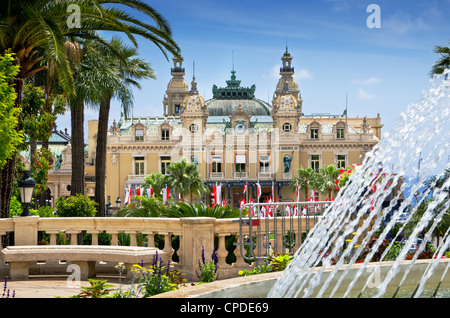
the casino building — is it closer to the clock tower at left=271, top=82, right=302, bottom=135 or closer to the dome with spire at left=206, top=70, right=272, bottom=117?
the clock tower at left=271, top=82, right=302, bottom=135

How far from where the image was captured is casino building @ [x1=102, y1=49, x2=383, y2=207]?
77.2 m

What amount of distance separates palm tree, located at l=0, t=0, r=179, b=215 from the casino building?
62.0m

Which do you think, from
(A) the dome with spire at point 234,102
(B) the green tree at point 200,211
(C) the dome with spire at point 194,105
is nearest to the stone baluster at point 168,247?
(B) the green tree at point 200,211

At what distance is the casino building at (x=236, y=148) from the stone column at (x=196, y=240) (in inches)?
2591

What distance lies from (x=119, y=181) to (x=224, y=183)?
12772 mm

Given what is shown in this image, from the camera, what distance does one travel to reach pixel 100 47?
2330cm

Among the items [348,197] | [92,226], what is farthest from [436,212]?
[92,226]

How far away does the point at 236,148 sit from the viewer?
254ft

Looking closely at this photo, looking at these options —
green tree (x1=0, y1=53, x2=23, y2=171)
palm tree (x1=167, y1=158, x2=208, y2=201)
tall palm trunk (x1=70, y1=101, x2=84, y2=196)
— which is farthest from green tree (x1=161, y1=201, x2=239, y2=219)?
palm tree (x1=167, y1=158, x2=208, y2=201)

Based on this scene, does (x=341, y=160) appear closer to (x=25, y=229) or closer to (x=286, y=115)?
(x=286, y=115)

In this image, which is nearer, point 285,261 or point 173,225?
point 285,261

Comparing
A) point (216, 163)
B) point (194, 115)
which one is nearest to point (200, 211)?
point (216, 163)

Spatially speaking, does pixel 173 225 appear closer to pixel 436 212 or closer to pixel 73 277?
pixel 73 277
